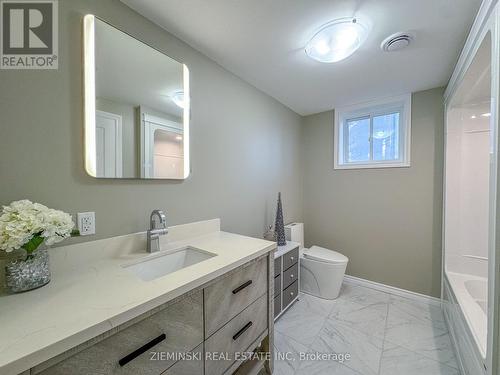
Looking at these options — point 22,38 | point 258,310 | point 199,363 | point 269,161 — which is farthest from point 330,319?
point 22,38

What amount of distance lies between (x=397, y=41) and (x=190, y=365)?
221cm

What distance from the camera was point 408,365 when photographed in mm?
1477

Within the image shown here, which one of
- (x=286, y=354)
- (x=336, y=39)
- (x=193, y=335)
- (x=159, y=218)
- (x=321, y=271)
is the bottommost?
(x=286, y=354)

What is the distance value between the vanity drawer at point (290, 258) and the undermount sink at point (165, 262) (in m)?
1.01

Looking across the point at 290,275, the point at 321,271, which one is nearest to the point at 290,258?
the point at 290,275

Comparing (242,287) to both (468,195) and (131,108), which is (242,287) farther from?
(468,195)

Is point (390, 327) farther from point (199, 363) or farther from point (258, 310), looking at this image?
point (199, 363)

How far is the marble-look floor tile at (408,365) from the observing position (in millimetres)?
1424

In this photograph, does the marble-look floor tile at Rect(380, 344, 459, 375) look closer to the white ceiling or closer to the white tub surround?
the white tub surround

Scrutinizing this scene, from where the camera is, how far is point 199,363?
0.93 m

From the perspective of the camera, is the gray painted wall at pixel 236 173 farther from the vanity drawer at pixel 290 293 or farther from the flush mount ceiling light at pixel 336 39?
the flush mount ceiling light at pixel 336 39

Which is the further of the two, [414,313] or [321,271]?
[321,271]

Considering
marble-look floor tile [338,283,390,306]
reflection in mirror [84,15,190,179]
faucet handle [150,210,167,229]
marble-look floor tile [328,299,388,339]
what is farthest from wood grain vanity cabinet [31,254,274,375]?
marble-look floor tile [338,283,390,306]

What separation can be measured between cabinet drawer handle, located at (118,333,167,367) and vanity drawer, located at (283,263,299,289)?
1429 mm
